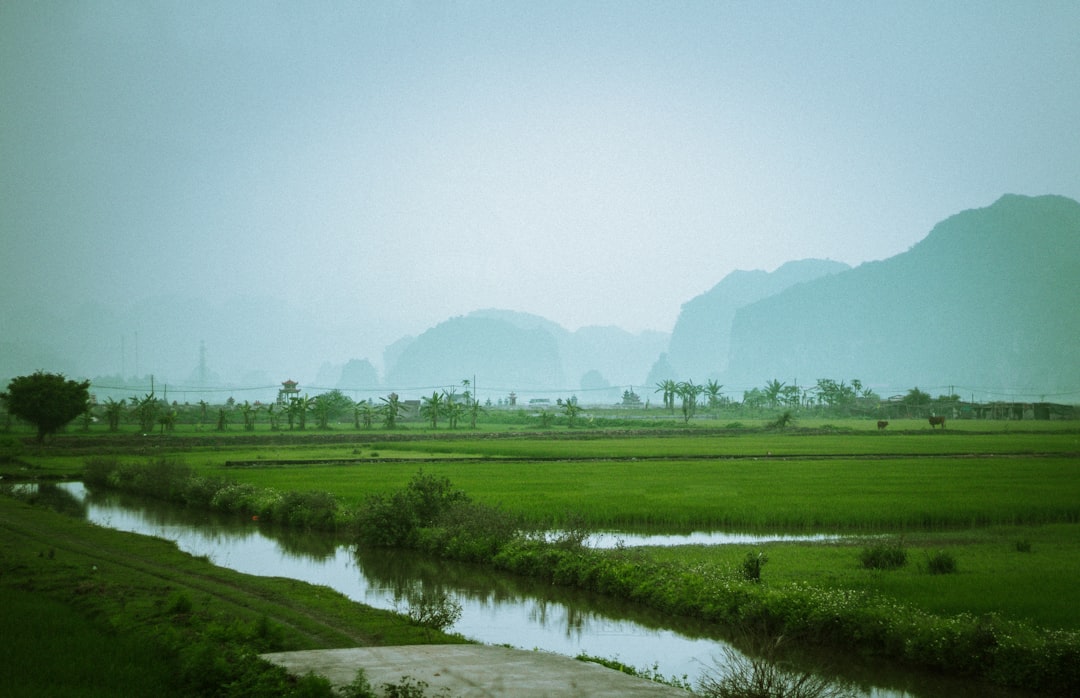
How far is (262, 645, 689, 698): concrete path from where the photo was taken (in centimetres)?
887

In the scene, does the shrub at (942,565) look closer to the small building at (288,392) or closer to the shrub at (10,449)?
the shrub at (10,449)

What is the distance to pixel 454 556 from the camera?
21.3 meters

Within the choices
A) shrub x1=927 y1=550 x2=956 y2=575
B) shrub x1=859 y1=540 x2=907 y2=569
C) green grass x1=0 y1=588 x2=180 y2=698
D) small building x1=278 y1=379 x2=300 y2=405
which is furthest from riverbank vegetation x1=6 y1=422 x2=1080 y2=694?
small building x1=278 y1=379 x2=300 y2=405

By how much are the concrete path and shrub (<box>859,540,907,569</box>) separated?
9.93 meters

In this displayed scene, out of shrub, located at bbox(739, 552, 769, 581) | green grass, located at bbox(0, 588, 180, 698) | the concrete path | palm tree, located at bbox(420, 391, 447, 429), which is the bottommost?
shrub, located at bbox(739, 552, 769, 581)

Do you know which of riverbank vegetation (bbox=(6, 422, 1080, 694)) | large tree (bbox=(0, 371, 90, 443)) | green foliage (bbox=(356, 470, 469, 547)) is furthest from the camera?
large tree (bbox=(0, 371, 90, 443))

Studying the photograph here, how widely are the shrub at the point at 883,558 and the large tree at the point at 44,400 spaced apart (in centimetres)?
5828

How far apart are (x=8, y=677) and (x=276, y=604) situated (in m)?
6.17

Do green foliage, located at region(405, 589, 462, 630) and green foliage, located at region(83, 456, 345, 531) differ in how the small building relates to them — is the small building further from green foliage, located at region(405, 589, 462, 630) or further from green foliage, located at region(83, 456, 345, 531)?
green foliage, located at region(405, 589, 462, 630)

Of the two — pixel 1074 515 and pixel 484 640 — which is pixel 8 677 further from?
pixel 1074 515

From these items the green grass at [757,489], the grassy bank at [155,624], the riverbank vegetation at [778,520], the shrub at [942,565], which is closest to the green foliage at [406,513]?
the riverbank vegetation at [778,520]

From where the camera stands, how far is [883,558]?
58.5 feet

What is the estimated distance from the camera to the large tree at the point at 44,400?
5747 cm

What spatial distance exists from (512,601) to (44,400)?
53703 millimetres
